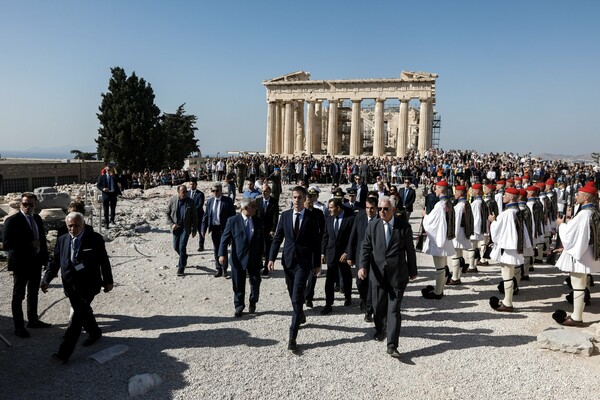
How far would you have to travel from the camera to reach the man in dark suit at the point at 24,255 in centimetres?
591

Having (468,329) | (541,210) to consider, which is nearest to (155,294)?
(468,329)

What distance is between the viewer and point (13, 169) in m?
29.1

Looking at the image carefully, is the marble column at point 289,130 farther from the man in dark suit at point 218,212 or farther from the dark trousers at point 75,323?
the dark trousers at point 75,323

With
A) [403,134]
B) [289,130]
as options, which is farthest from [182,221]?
[289,130]

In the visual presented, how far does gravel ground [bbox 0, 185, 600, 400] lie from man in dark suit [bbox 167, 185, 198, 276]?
88cm

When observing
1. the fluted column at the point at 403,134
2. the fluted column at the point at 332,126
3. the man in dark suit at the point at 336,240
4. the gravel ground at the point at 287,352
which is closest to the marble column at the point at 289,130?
the fluted column at the point at 332,126

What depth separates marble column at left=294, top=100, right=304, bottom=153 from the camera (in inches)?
2058

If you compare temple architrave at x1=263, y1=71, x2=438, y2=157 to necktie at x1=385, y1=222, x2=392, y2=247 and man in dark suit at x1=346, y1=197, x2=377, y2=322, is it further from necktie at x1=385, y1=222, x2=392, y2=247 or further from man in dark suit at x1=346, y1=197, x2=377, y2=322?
necktie at x1=385, y1=222, x2=392, y2=247

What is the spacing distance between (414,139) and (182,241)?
5413 centimetres

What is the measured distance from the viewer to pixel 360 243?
7.00 metres

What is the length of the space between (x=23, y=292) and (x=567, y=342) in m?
7.05

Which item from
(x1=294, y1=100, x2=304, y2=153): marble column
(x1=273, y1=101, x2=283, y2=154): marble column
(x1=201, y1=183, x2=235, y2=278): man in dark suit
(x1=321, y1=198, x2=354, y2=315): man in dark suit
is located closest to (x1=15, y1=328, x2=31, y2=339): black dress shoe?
(x1=201, y1=183, x2=235, y2=278): man in dark suit

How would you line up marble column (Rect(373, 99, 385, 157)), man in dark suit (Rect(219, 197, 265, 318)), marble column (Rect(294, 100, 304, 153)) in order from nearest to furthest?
1. man in dark suit (Rect(219, 197, 265, 318))
2. marble column (Rect(373, 99, 385, 157))
3. marble column (Rect(294, 100, 304, 153))

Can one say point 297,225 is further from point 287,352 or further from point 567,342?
point 567,342
